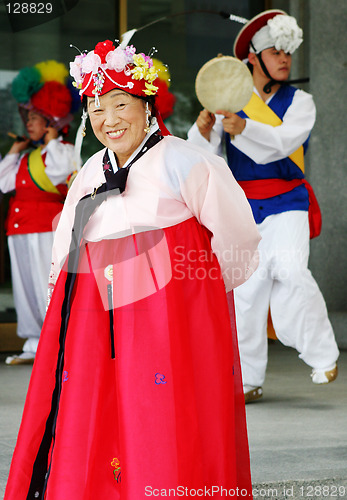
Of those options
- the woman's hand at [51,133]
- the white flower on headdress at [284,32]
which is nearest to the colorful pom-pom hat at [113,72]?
the white flower on headdress at [284,32]

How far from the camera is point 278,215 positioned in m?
4.26

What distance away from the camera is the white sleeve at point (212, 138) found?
4.17m

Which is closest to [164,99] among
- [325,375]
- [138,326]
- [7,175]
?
[138,326]

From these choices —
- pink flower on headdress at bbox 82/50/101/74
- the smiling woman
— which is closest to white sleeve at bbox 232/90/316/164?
the smiling woman

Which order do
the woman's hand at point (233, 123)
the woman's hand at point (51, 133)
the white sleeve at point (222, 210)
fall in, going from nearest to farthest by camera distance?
the white sleeve at point (222, 210), the woman's hand at point (233, 123), the woman's hand at point (51, 133)

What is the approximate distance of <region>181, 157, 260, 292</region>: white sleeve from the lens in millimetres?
2455

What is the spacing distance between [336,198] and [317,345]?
2.62 metres

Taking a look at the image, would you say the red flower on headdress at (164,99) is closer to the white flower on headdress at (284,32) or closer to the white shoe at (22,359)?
the white flower on headdress at (284,32)

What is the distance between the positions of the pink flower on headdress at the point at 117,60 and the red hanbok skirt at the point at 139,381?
0.51 metres

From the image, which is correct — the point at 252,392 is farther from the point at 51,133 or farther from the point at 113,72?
the point at 51,133

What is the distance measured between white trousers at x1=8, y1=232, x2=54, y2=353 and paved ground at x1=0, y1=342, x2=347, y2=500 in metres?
0.41

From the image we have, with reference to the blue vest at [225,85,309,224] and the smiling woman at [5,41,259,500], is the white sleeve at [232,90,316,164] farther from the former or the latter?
the smiling woman at [5,41,259,500]

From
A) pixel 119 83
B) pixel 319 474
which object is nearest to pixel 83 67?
pixel 119 83

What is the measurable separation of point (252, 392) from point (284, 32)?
189 cm
